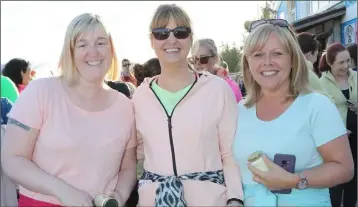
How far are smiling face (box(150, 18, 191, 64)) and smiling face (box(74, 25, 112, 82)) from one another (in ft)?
1.08

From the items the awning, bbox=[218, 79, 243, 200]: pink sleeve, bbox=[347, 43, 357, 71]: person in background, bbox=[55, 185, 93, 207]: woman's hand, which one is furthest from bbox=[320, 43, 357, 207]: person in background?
the awning

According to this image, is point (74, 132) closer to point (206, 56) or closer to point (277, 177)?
point (277, 177)

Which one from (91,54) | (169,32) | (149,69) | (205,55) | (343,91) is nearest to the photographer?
(91,54)

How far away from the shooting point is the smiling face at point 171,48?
2943 millimetres

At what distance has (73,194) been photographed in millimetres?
2605

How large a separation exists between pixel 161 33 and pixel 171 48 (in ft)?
0.36

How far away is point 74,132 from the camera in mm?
2682

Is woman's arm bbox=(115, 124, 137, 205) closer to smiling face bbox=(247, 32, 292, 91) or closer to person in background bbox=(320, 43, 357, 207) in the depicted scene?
smiling face bbox=(247, 32, 292, 91)

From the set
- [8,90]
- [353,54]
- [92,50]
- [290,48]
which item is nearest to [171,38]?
[92,50]

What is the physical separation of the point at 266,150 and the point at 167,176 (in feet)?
1.94

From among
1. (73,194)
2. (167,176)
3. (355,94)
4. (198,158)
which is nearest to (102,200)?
(73,194)

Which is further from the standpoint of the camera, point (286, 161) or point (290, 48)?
point (290, 48)

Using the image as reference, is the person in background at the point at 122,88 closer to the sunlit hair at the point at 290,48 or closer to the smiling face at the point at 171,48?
the smiling face at the point at 171,48

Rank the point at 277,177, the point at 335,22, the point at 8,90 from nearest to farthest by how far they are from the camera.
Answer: the point at 277,177, the point at 8,90, the point at 335,22
